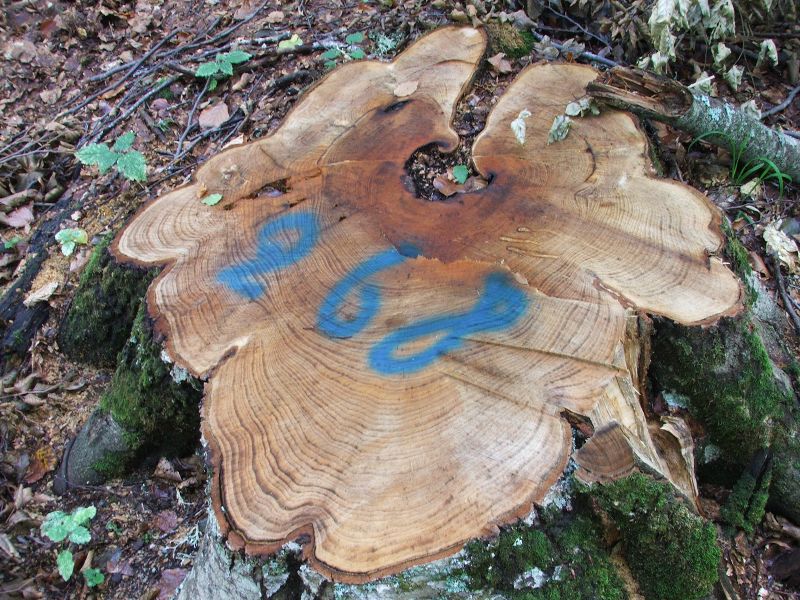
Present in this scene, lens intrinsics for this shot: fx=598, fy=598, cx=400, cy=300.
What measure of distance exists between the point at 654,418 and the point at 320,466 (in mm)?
1155

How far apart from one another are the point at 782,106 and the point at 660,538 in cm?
304

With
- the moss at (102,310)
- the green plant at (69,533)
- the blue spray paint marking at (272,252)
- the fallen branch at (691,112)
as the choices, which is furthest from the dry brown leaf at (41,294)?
the fallen branch at (691,112)

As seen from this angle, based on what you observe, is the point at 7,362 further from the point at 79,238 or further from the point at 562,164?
the point at 562,164

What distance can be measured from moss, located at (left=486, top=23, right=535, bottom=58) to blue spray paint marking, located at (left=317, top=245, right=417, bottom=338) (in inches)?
79.6

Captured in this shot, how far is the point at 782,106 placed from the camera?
356 cm

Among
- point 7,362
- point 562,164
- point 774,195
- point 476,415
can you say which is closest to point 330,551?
point 476,415

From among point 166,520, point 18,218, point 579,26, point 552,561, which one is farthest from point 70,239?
point 579,26

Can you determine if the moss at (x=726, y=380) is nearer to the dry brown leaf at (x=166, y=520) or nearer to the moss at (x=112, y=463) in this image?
the dry brown leaf at (x=166, y=520)

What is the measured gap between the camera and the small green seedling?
3.34m

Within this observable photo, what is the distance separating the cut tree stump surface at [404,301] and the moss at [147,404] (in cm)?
30

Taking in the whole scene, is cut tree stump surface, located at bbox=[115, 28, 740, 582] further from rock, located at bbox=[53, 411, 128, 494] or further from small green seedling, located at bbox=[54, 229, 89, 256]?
small green seedling, located at bbox=[54, 229, 89, 256]

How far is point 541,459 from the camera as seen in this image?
61.8 inches

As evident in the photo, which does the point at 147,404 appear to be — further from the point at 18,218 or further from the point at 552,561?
the point at 18,218

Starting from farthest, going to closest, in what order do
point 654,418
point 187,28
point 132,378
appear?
1. point 187,28
2. point 132,378
3. point 654,418
